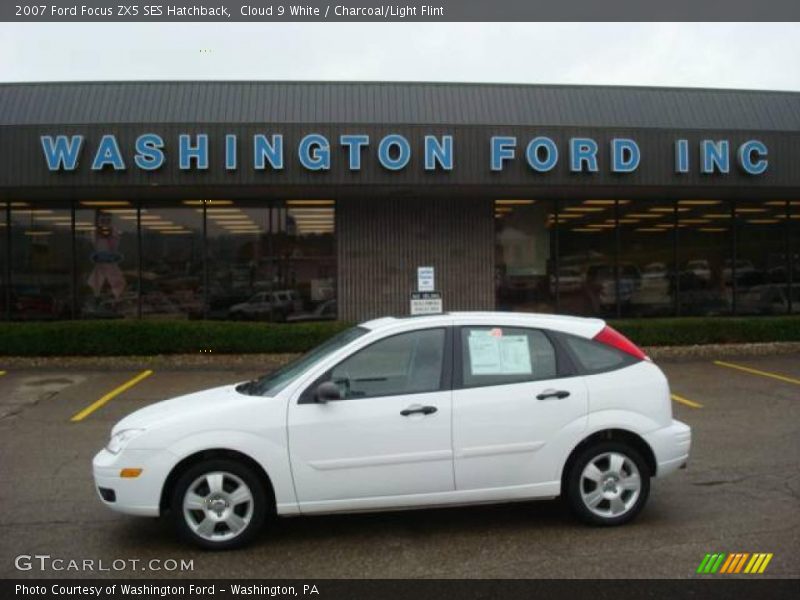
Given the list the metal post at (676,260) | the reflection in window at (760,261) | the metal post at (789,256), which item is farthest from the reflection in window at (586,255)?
the metal post at (789,256)

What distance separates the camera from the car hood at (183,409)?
5.11m

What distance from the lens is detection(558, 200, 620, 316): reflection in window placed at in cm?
1684

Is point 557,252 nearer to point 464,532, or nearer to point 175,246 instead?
point 175,246

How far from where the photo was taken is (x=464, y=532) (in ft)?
17.6

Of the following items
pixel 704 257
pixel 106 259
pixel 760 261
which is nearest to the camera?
pixel 106 259

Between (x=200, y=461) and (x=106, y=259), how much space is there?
12213 mm

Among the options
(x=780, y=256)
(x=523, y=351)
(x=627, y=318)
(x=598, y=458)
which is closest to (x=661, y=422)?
(x=598, y=458)

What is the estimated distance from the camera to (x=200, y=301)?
52.8 ft

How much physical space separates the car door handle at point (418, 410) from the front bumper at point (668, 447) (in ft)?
4.97

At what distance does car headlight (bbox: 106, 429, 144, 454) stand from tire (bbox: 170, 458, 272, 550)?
0.42m

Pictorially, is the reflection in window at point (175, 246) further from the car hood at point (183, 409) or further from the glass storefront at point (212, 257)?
the car hood at point (183, 409)

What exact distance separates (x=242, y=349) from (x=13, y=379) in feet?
12.6

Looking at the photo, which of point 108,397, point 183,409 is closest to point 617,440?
point 183,409

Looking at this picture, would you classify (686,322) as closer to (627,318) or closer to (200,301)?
(627,318)
